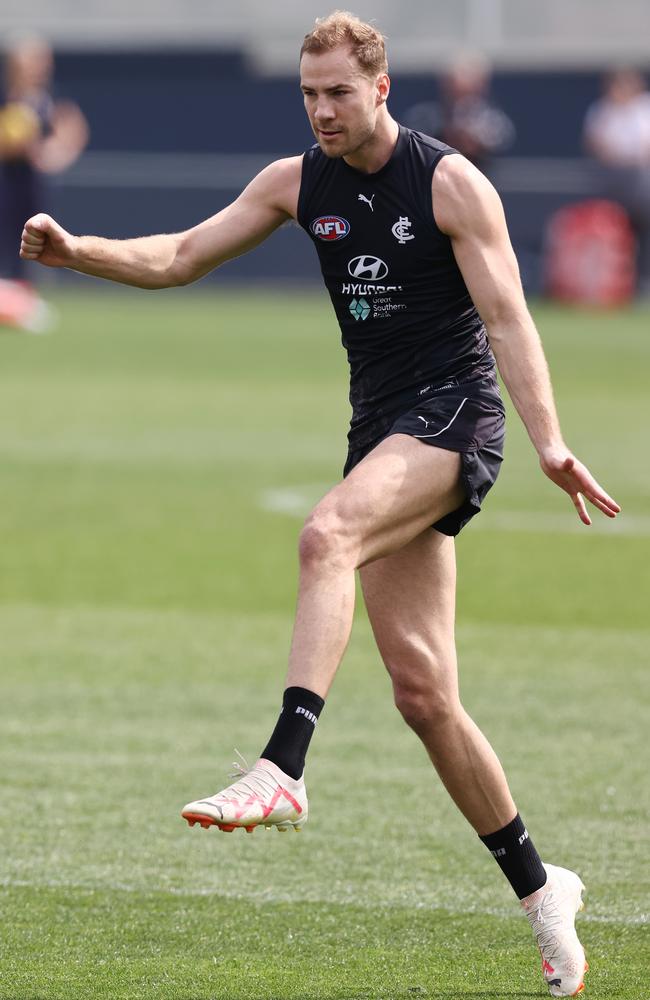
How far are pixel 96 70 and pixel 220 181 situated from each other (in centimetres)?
486

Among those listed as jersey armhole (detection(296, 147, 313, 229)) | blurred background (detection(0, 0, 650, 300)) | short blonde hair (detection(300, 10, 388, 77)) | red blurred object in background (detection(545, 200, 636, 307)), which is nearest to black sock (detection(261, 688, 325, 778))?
jersey armhole (detection(296, 147, 313, 229))

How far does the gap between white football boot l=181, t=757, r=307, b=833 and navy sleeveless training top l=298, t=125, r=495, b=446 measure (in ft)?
3.93

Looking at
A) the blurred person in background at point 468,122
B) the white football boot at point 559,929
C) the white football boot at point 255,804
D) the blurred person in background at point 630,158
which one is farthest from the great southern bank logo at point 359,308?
the blurred person in background at point 630,158

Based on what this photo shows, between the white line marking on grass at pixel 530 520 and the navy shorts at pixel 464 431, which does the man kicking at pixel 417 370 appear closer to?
the navy shorts at pixel 464 431

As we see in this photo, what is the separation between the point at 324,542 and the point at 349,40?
1.38 meters

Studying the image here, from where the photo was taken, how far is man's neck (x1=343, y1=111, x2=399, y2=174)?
5.32 meters

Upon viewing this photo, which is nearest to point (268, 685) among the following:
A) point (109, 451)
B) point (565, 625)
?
point (565, 625)

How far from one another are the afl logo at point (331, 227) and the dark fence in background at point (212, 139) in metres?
25.4

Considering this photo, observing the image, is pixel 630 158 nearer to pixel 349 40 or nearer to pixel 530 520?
pixel 530 520

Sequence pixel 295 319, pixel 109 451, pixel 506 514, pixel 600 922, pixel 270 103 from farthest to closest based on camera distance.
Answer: pixel 270 103
pixel 295 319
pixel 109 451
pixel 506 514
pixel 600 922

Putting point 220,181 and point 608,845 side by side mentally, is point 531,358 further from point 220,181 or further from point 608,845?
point 220,181

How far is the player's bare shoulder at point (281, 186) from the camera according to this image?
5.54m

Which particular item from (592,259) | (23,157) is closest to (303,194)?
(23,157)

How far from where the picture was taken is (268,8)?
35469 millimetres
